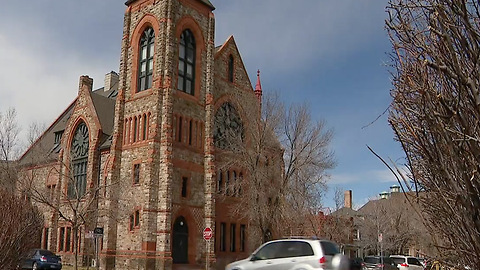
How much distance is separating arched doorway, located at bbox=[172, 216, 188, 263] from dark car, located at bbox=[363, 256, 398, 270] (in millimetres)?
13228

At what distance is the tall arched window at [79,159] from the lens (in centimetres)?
4047

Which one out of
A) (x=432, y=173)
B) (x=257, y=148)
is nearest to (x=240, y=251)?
(x=257, y=148)

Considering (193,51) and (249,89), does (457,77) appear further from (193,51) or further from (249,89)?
(249,89)

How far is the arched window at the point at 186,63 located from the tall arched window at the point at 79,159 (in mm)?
10510

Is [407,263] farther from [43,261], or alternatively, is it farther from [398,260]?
[43,261]

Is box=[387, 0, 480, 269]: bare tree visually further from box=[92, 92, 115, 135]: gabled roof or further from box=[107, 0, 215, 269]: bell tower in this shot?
box=[92, 92, 115, 135]: gabled roof

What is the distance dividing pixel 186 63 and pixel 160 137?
674 centimetres

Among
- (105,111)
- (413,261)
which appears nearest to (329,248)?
(413,261)

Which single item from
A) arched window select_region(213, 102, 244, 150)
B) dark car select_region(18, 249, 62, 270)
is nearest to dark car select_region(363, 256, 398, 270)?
arched window select_region(213, 102, 244, 150)

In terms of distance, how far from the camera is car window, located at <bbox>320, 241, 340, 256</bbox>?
1383cm

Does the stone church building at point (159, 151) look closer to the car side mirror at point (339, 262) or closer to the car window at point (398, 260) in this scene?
the car window at point (398, 260)

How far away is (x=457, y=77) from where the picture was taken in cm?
507

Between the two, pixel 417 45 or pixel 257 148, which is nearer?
pixel 417 45

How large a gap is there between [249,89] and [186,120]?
9470mm
